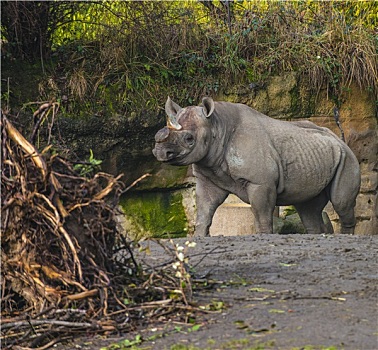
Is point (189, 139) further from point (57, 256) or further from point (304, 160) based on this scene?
point (57, 256)

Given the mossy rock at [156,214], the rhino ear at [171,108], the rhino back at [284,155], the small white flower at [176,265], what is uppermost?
the rhino ear at [171,108]

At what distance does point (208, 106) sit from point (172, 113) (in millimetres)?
401

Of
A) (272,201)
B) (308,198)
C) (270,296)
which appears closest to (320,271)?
(270,296)

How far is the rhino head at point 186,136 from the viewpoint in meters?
9.37

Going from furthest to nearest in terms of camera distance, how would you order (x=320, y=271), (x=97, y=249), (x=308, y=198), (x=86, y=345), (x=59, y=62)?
(x=59, y=62) → (x=308, y=198) → (x=320, y=271) → (x=97, y=249) → (x=86, y=345)

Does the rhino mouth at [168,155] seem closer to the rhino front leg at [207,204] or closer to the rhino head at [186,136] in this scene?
the rhino head at [186,136]

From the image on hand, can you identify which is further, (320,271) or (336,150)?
(336,150)

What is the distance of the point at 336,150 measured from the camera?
1044 cm

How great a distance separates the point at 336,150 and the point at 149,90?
2650mm

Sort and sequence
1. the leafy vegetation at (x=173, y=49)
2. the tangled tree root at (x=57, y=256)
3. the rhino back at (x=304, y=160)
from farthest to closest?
the leafy vegetation at (x=173, y=49)
the rhino back at (x=304, y=160)
the tangled tree root at (x=57, y=256)

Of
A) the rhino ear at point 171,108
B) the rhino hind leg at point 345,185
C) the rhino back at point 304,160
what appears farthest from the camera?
the rhino hind leg at point 345,185

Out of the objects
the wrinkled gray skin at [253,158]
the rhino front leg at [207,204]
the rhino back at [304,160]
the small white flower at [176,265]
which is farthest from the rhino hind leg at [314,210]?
the small white flower at [176,265]

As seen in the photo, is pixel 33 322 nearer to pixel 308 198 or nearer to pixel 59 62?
pixel 308 198

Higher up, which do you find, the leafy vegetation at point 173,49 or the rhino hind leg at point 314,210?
the leafy vegetation at point 173,49
